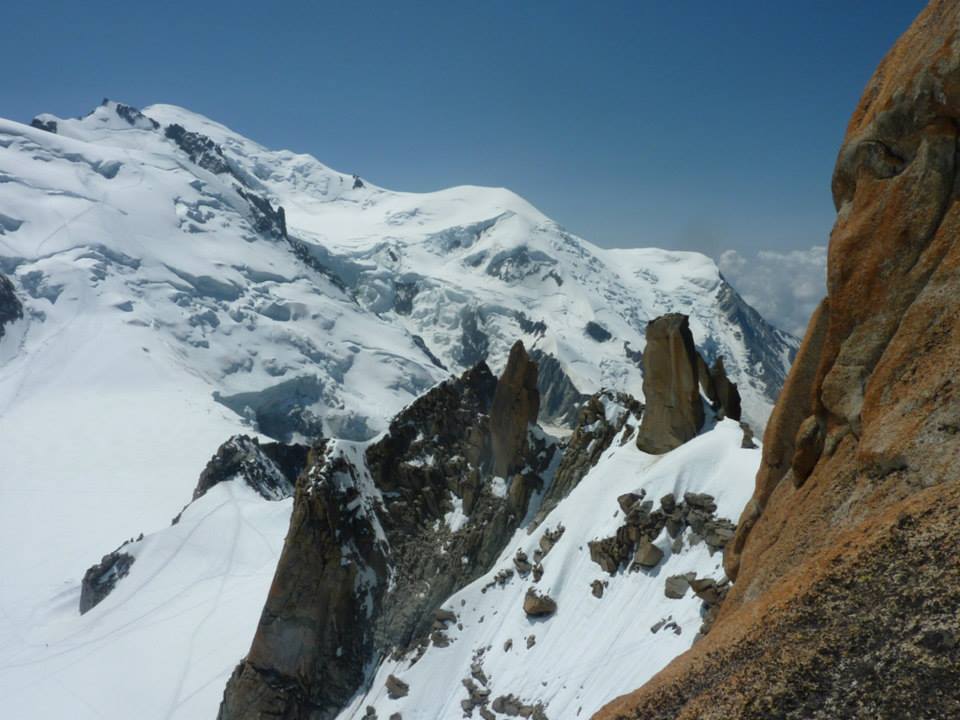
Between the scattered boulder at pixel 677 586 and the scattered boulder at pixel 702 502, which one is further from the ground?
the scattered boulder at pixel 702 502

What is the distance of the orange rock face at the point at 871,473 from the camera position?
7.30 meters

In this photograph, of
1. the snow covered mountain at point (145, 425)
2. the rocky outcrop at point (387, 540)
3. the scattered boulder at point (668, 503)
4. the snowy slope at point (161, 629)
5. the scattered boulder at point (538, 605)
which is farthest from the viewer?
the snow covered mountain at point (145, 425)

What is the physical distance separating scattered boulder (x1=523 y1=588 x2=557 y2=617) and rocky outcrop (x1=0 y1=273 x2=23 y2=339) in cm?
14754

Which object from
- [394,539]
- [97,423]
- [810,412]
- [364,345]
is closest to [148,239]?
[364,345]

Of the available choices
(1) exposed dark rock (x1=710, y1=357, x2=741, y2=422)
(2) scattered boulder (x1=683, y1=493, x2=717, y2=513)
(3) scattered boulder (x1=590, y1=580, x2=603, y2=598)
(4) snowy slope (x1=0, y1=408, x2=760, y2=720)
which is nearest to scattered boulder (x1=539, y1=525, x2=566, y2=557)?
(4) snowy slope (x1=0, y1=408, x2=760, y2=720)

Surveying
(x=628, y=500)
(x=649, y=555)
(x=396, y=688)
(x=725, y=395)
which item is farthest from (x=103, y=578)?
Result: (x=725, y=395)

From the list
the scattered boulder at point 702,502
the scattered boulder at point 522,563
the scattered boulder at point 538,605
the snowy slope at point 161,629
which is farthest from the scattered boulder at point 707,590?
the snowy slope at point 161,629

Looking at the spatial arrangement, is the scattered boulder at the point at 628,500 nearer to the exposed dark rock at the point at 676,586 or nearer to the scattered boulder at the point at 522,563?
the exposed dark rock at the point at 676,586

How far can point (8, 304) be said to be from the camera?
143250mm

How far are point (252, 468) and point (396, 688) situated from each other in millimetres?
50721

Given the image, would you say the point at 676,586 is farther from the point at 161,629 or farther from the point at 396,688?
the point at 161,629

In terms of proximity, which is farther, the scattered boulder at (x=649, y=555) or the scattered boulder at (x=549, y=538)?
the scattered boulder at (x=549, y=538)

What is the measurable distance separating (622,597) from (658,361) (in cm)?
1106

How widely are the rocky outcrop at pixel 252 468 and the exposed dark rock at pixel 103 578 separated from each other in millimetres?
14366
